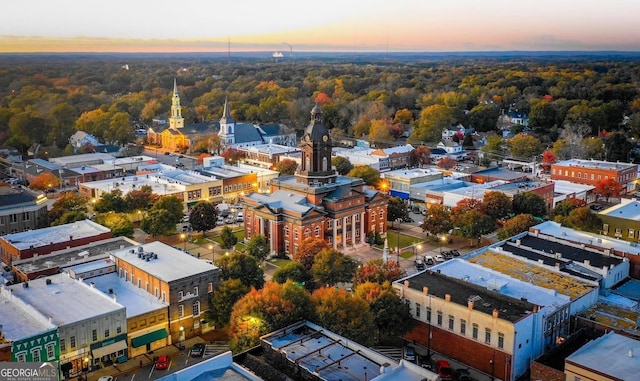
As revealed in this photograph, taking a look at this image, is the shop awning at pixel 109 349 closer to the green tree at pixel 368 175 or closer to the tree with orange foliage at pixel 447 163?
the green tree at pixel 368 175

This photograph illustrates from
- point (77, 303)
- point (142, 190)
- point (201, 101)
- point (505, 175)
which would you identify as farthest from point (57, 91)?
point (77, 303)

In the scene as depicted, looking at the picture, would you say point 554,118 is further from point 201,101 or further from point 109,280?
point 109,280

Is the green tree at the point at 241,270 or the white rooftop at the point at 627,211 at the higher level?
the white rooftop at the point at 627,211

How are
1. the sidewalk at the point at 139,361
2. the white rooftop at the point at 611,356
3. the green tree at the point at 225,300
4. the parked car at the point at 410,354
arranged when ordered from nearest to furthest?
the white rooftop at the point at 611,356
the sidewalk at the point at 139,361
the parked car at the point at 410,354
the green tree at the point at 225,300

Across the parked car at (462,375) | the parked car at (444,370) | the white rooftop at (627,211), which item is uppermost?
the white rooftop at (627,211)

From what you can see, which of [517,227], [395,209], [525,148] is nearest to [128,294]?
[395,209]

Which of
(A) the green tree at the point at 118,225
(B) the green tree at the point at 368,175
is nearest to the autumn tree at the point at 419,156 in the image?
(B) the green tree at the point at 368,175
